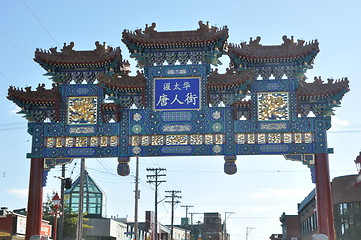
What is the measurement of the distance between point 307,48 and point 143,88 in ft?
19.1

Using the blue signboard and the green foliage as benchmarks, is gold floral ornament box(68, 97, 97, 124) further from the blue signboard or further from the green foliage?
the green foliage

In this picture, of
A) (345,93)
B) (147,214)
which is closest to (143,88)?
(345,93)

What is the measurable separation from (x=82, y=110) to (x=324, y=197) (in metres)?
8.92

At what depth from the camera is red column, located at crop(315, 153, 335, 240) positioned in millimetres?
17297

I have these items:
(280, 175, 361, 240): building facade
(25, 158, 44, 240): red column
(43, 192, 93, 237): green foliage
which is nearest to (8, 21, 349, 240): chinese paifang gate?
(25, 158, 44, 240): red column

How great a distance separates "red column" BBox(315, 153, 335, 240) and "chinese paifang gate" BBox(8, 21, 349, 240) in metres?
0.05

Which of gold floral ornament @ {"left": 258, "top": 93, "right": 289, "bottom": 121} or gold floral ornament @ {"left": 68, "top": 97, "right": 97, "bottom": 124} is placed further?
gold floral ornament @ {"left": 68, "top": 97, "right": 97, "bottom": 124}

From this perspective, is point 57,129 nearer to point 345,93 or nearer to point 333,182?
point 345,93

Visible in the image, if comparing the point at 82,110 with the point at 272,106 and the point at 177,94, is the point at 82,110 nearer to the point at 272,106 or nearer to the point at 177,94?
the point at 177,94

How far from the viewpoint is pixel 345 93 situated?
1828 cm

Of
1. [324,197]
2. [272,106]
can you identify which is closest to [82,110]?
[272,106]

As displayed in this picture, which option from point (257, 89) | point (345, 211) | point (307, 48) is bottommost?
point (345, 211)

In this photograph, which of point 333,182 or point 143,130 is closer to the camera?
point 143,130

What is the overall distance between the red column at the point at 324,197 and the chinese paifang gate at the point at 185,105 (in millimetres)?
54
